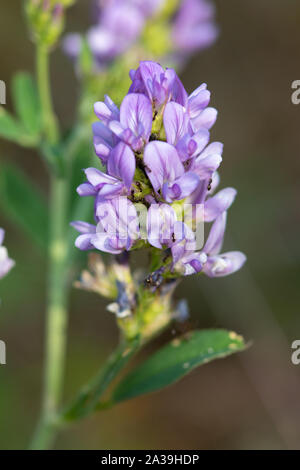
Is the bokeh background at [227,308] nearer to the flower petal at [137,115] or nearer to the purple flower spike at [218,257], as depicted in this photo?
the purple flower spike at [218,257]

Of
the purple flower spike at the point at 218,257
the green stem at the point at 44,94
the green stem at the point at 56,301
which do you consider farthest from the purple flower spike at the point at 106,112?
the green stem at the point at 56,301

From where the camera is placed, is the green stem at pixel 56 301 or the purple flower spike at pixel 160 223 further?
the green stem at pixel 56 301

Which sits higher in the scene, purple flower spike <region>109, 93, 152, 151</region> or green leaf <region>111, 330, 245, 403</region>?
purple flower spike <region>109, 93, 152, 151</region>

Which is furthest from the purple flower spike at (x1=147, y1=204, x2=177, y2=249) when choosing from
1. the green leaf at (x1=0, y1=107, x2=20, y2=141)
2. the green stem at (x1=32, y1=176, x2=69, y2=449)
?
the green stem at (x1=32, y1=176, x2=69, y2=449)

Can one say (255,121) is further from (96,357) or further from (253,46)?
(96,357)

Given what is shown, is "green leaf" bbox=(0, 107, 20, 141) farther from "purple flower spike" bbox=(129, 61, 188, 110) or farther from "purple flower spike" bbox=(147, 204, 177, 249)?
"purple flower spike" bbox=(147, 204, 177, 249)
